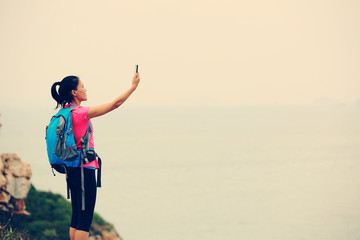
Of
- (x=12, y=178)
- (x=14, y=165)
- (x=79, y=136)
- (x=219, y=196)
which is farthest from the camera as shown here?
(x=219, y=196)

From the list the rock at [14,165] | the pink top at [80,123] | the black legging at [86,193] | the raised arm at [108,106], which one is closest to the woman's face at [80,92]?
the pink top at [80,123]

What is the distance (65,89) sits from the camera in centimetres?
514

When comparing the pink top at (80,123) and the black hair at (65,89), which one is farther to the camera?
the black hair at (65,89)

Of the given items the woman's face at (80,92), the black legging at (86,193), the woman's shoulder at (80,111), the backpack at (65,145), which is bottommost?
the black legging at (86,193)

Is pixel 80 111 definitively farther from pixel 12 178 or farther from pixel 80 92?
pixel 12 178

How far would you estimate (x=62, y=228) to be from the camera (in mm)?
23328

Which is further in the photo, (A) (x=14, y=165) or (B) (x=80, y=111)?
(A) (x=14, y=165)

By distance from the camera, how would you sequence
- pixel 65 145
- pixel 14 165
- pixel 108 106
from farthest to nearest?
pixel 14 165 < pixel 65 145 < pixel 108 106

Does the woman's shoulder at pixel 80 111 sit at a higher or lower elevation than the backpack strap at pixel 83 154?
higher

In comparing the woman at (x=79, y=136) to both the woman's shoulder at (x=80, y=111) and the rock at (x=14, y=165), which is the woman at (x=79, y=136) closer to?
the woman's shoulder at (x=80, y=111)

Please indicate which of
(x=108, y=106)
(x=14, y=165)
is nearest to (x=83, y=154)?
(x=108, y=106)

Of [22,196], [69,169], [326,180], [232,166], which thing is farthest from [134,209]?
[69,169]

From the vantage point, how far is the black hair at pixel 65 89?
16.9 ft

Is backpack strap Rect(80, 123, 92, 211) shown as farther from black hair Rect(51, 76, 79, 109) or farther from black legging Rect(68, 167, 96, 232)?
black hair Rect(51, 76, 79, 109)
